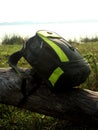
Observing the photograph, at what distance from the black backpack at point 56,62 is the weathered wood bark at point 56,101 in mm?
144

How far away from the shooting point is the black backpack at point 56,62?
3.58 meters

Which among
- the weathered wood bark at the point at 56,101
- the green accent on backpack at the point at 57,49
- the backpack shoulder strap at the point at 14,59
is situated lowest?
the weathered wood bark at the point at 56,101

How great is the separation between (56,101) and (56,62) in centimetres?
41

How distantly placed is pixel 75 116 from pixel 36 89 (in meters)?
0.49

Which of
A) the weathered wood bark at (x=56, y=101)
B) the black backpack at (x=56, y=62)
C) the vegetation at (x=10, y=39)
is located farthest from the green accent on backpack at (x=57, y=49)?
the vegetation at (x=10, y=39)

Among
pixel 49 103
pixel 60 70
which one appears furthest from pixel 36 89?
pixel 60 70

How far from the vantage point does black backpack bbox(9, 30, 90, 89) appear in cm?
358

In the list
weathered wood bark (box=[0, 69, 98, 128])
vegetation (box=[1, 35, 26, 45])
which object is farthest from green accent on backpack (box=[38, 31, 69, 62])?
vegetation (box=[1, 35, 26, 45])

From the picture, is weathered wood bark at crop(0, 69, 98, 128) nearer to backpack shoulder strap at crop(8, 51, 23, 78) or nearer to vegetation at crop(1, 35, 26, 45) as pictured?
backpack shoulder strap at crop(8, 51, 23, 78)

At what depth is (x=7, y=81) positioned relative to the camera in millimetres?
4004

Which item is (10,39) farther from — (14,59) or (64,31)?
(64,31)

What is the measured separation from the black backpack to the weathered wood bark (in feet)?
0.47

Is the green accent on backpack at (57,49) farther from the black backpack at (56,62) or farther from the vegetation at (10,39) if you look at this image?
the vegetation at (10,39)

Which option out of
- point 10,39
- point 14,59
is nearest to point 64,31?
point 10,39
